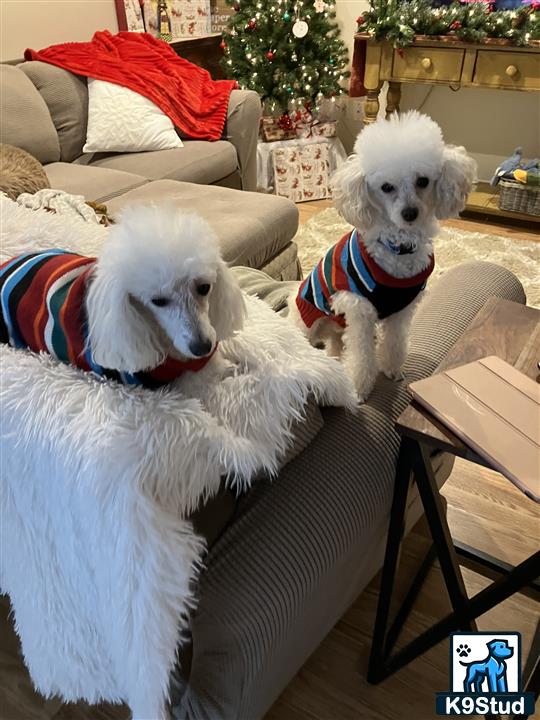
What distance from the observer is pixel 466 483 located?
1709 millimetres

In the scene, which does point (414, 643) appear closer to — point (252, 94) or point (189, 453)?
point (189, 453)

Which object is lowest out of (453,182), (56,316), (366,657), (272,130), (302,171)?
(366,657)

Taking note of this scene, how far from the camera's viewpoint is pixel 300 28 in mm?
3402

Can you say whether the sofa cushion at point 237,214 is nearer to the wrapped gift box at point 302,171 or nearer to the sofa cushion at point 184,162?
the sofa cushion at point 184,162

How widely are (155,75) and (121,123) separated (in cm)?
39

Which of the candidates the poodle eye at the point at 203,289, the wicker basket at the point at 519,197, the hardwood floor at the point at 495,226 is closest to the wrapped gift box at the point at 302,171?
the hardwood floor at the point at 495,226

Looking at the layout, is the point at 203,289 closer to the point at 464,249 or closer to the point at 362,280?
the point at 362,280

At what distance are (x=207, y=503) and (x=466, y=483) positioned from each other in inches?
42.5

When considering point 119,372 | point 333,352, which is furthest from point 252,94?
point 119,372

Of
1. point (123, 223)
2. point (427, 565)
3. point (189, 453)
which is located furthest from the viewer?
point (427, 565)

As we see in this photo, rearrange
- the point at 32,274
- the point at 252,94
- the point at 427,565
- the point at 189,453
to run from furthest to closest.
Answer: the point at 252,94 < the point at 427,565 < the point at 32,274 < the point at 189,453

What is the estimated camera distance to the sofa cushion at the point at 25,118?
2555 millimetres

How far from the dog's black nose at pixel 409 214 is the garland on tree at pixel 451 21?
216 centimetres

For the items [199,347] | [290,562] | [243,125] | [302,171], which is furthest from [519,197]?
[290,562]
